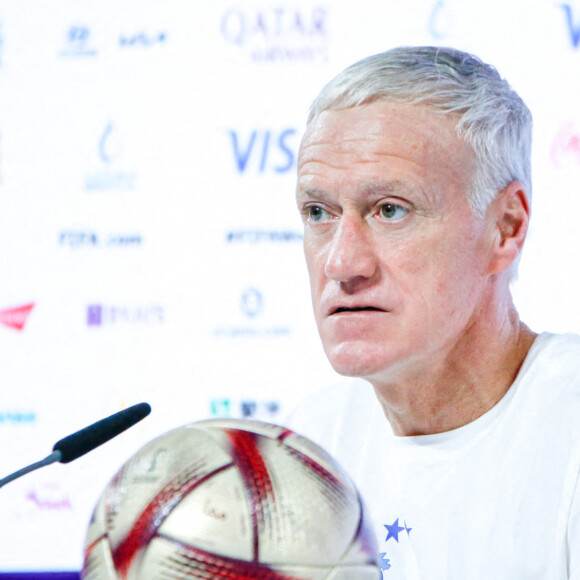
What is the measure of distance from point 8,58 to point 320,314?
188 cm

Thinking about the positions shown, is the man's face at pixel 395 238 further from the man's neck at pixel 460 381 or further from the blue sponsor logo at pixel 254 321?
the blue sponsor logo at pixel 254 321

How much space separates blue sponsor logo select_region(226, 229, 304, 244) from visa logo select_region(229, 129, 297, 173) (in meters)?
0.19

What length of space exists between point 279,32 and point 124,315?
98cm

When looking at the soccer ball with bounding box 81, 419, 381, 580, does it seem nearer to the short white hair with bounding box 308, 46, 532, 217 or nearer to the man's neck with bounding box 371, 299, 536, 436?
the man's neck with bounding box 371, 299, 536, 436

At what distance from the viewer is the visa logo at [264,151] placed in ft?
8.91

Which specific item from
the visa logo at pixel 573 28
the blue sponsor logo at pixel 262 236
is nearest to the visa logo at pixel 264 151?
the blue sponsor logo at pixel 262 236

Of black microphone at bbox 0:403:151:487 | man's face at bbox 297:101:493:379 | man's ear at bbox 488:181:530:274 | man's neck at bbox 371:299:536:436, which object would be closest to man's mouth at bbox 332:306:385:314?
man's face at bbox 297:101:493:379

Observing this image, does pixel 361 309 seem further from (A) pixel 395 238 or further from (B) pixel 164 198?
(B) pixel 164 198

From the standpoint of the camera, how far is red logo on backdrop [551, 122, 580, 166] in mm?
2559

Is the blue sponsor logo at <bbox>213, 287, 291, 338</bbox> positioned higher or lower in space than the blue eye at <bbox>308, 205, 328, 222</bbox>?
lower

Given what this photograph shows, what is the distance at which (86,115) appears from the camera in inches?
111

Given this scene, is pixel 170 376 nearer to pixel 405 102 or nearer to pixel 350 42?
pixel 350 42

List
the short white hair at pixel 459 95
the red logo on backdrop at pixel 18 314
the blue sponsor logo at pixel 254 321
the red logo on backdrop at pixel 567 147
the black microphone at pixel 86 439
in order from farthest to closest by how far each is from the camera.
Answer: the red logo on backdrop at pixel 18 314 < the blue sponsor logo at pixel 254 321 < the red logo on backdrop at pixel 567 147 < the short white hair at pixel 459 95 < the black microphone at pixel 86 439

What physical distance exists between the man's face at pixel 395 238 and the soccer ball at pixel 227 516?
1.40ft
